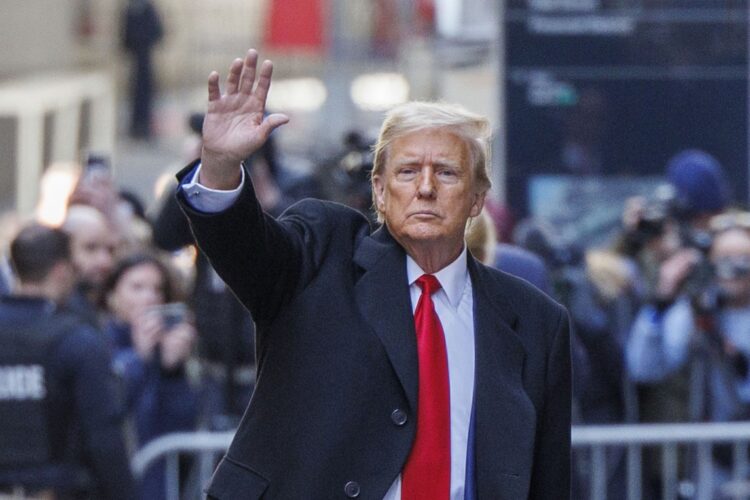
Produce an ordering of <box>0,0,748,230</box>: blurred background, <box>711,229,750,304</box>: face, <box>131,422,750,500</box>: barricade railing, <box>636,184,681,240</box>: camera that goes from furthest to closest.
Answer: <box>0,0,748,230</box>: blurred background
<box>636,184,681,240</box>: camera
<box>711,229,750,304</box>: face
<box>131,422,750,500</box>: barricade railing

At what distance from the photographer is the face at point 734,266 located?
6867mm

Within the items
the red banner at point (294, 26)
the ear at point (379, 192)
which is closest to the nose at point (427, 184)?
the ear at point (379, 192)

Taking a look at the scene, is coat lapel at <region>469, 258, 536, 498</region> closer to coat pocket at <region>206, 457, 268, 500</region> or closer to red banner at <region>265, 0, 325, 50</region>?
coat pocket at <region>206, 457, 268, 500</region>

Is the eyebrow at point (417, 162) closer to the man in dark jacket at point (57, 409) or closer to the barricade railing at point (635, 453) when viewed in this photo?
the man in dark jacket at point (57, 409)

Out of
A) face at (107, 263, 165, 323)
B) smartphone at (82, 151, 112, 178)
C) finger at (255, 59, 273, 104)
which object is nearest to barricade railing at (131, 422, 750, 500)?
face at (107, 263, 165, 323)

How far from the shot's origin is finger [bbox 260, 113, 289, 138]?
3510 mm

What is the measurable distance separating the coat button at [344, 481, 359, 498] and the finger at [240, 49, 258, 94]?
0.83 metres

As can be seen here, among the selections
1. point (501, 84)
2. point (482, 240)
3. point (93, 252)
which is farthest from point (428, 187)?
point (501, 84)

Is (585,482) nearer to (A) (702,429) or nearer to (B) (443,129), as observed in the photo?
(A) (702,429)

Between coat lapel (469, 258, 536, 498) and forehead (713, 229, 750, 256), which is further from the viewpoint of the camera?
forehead (713, 229, 750, 256)

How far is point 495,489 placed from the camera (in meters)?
3.70

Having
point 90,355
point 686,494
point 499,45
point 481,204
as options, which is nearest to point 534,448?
point 481,204

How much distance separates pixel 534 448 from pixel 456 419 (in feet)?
0.78

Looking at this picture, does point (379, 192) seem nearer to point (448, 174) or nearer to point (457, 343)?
point (448, 174)
